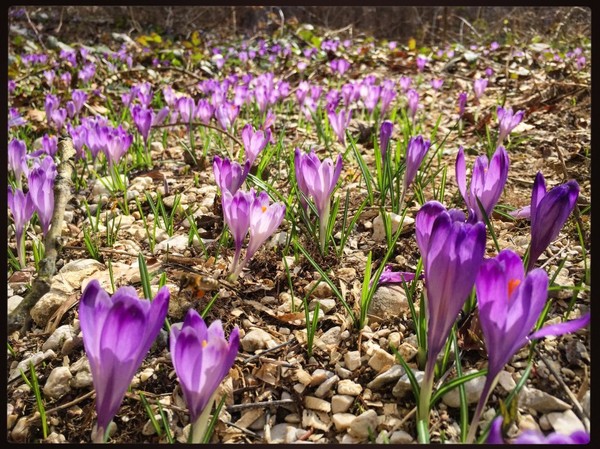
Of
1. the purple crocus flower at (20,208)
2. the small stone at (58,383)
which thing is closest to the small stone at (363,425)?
the small stone at (58,383)

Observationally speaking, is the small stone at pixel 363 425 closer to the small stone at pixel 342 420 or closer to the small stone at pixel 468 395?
the small stone at pixel 342 420

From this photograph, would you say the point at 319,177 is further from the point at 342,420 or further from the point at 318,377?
the point at 342,420

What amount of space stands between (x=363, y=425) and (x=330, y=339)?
277 millimetres

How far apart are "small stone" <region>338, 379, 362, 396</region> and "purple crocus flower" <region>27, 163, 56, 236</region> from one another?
94 centimetres

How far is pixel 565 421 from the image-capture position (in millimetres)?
796

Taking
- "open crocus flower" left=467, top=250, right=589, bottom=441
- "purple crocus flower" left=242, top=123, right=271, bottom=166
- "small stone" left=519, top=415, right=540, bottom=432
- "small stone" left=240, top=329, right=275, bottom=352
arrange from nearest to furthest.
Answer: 1. "open crocus flower" left=467, top=250, right=589, bottom=441
2. "small stone" left=519, top=415, right=540, bottom=432
3. "small stone" left=240, top=329, right=275, bottom=352
4. "purple crocus flower" left=242, top=123, right=271, bottom=166

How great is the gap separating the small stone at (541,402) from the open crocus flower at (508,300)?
0.19 meters

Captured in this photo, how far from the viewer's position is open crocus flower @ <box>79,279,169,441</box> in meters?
0.63

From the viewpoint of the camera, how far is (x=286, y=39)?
7742mm

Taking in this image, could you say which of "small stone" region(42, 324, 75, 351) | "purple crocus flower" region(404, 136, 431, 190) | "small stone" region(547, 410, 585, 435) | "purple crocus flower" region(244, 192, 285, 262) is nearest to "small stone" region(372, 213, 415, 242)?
"purple crocus flower" region(404, 136, 431, 190)

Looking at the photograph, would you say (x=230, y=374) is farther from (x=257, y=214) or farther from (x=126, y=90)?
(x=126, y=90)

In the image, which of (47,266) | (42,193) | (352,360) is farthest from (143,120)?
(352,360)

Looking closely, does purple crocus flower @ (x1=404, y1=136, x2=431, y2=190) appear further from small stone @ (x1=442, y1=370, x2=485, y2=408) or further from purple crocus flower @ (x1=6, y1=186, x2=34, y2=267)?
purple crocus flower @ (x1=6, y1=186, x2=34, y2=267)

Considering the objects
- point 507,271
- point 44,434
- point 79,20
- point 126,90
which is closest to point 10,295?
point 44,434
